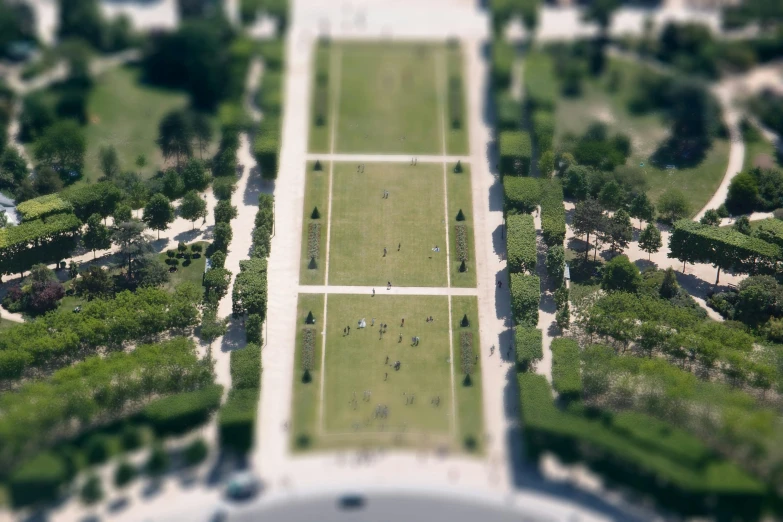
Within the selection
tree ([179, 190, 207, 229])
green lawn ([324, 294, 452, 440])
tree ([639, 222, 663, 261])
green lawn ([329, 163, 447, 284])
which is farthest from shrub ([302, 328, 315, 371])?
tree ([639, 222, 663, 261])

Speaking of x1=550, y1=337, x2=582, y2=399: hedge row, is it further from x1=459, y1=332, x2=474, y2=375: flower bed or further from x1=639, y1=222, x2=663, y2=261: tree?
x1=639, y1=222, x2=663, y2=261: tree

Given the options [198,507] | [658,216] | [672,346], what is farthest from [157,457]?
[658,216]

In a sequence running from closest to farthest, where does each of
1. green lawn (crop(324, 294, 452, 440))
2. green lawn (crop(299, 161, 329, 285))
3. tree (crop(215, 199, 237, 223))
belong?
green lawn (crop(324, 294, 452, 440)), green lawn (crop(299, 161, 329, 285)), tree (crop(215, 199, 237, 223))

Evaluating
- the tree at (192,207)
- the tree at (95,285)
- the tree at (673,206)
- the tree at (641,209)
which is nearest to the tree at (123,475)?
the tree at (95,285)

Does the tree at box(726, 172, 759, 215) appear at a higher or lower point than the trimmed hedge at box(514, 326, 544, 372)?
higher

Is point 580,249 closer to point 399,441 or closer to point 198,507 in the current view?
point 399,441

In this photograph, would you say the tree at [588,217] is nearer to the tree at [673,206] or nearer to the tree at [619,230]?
the tree at [619,230]
